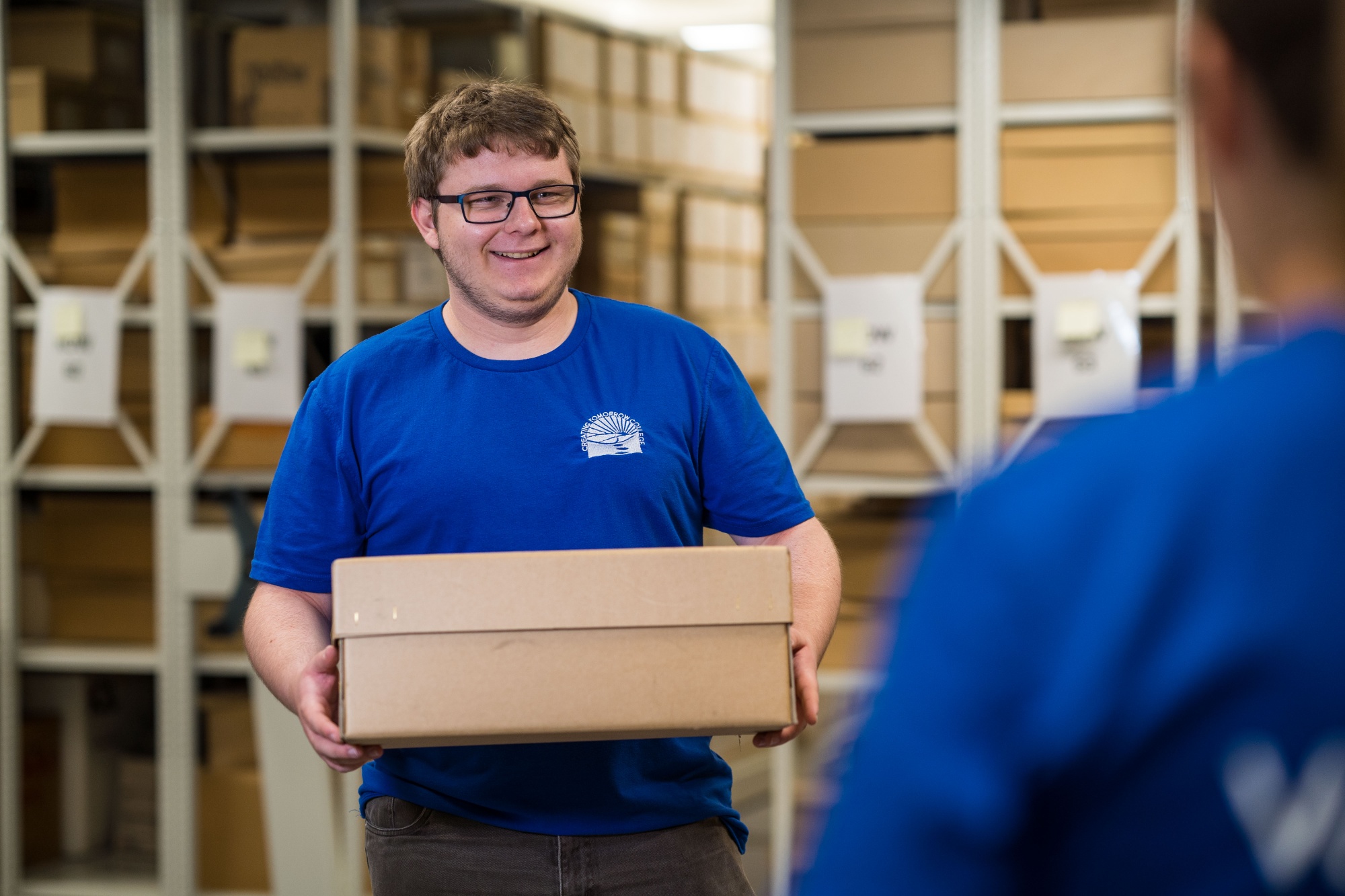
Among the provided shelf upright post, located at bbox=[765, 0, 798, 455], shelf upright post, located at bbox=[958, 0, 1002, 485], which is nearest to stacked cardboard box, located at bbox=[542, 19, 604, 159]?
shelf upright post, located at bbox=[765, 0, 798, 455]

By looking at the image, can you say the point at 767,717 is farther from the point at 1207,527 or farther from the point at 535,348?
the point at 1207,527

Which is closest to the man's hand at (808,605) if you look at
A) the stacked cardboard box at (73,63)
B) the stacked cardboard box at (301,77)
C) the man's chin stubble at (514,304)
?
the man's chin stubble at (514,304)

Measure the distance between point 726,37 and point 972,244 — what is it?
10.7 ft

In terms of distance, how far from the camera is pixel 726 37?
6.31 metres

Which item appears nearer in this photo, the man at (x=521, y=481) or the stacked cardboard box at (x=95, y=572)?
the man at (x=521, y=481)

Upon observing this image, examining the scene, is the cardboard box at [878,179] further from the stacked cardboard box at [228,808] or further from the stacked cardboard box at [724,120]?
the stacked cardboard box at [228,808]

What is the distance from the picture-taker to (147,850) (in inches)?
154

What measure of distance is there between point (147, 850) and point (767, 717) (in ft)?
10.4

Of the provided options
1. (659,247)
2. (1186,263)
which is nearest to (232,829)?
(659,247)

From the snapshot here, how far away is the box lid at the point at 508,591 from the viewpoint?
1372 millimetres

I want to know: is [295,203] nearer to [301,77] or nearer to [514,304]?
[301,77]

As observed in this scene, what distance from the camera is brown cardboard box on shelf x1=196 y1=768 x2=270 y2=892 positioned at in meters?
3.68

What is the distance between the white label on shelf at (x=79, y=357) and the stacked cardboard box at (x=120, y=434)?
0.22ft

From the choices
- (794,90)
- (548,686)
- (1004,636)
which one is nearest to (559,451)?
(548,686)
